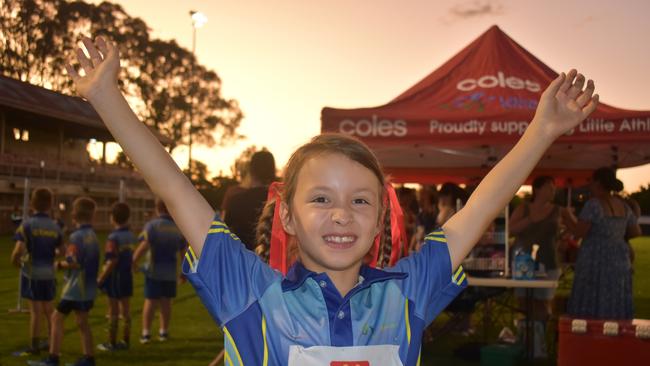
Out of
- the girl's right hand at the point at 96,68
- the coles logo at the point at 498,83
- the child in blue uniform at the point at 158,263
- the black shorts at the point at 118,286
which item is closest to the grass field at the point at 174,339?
the child in blue uniform at the point at 158,263

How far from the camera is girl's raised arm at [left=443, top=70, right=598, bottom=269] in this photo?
216cm

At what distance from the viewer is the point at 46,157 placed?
43.8 meters

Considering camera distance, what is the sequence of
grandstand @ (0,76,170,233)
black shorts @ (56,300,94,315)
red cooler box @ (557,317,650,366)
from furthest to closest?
grandstand @ (0,76,170,233) → black shorts @ (56,300,94,315) → red cooler box @ (557,317,650,366)

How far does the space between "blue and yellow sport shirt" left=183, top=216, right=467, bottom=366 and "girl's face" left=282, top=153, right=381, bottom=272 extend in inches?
3.0

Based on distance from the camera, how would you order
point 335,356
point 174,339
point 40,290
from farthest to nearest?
point 174,339 < point 40,290 < point 335,356

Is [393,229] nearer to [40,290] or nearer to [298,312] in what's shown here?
[298,312]

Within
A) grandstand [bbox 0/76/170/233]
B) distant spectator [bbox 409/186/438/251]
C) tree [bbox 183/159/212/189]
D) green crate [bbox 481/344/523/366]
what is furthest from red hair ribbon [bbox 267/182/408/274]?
tree [bbox 183/159/212/189]

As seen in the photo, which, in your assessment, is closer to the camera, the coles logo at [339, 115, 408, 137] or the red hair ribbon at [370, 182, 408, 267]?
the red hair ribbon at [370, 182, 408, 267]

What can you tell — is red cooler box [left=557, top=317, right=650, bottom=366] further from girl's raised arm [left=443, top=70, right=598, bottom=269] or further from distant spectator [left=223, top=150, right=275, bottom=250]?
girl's raised arm [left=443, top=70, right=598, bottom=269]

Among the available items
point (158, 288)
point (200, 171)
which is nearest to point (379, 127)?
point (158, 288)

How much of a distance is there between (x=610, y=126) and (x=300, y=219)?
5.15m

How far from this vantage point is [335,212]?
1901 millimetres

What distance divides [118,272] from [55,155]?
40.5 metres

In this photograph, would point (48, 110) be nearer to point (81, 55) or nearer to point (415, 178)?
point (415, 178)
